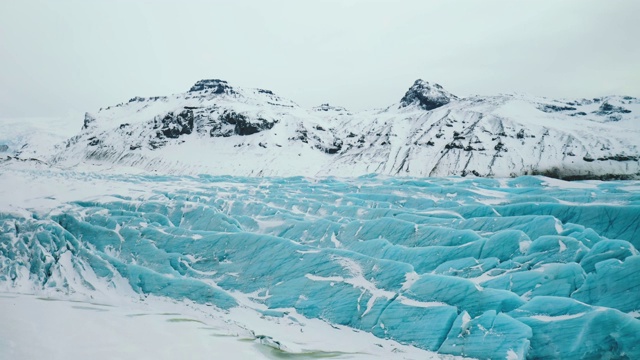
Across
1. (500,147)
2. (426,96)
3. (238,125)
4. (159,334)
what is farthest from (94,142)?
(159,334)

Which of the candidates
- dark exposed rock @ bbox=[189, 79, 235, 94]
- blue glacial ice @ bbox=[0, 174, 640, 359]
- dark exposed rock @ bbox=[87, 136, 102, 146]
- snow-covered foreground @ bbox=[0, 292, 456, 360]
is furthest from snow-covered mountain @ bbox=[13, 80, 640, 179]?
snow-covered foreground @ bbox=[0, 292, 456, 360]

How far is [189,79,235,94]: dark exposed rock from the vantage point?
130 meters

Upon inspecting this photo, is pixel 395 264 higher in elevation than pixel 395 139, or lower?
lower

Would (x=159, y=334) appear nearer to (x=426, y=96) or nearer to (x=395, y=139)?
(x=395, y=139)

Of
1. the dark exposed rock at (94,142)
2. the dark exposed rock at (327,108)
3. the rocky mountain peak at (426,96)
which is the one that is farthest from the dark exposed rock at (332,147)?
the dark exposed rock at (94,142)

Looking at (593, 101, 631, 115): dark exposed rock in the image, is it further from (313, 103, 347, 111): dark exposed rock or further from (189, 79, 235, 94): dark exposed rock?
(189, 79, 235, 94): dark exposed rock

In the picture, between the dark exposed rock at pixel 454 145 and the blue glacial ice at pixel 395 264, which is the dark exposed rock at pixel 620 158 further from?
the blue glacial ice at pixel 395 264

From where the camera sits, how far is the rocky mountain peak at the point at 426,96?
110m

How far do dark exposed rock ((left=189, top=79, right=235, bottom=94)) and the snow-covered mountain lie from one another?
9787mm

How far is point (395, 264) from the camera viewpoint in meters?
10.9

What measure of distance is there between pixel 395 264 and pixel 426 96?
353 feet

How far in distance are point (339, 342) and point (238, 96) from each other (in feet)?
423

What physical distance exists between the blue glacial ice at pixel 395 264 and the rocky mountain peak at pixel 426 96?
3792 inches

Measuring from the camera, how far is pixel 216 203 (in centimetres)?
1986
